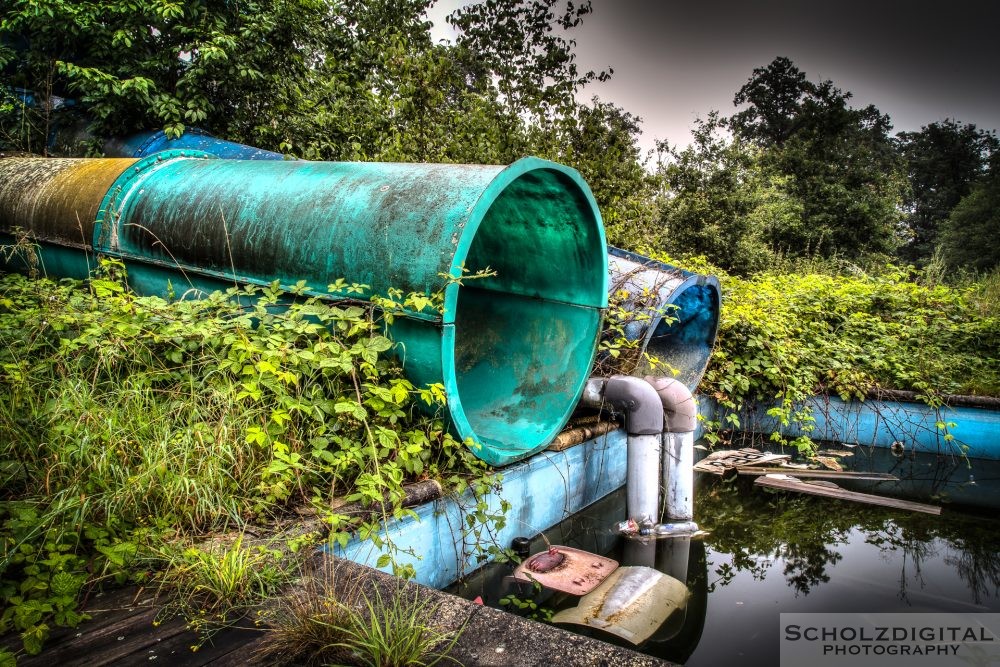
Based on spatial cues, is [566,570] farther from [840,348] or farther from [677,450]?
[840,348]

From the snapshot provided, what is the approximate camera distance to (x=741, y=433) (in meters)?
6.90

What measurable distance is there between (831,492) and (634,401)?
243cm

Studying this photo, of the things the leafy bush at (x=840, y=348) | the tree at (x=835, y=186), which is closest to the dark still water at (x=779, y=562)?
the leafy bush at (x=840, y=348)

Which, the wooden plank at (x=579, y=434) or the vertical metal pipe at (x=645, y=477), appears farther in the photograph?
the vertical metal pipe at (x=645, y=477)

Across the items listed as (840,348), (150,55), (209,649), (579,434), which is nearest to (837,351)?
(840,348)

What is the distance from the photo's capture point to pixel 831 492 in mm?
5230

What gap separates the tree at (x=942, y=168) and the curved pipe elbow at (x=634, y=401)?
35043 mm

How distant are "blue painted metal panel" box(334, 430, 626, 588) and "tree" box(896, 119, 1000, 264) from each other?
35.1 m

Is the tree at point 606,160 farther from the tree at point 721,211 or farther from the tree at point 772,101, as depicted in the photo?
the tree at point 772,101

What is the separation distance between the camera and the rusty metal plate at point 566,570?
3.34m

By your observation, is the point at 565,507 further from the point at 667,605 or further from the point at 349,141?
the point at 349,141

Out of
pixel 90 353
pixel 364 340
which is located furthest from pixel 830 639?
pixel 90 353

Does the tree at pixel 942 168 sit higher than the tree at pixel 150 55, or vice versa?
the tree at pixel 942 168

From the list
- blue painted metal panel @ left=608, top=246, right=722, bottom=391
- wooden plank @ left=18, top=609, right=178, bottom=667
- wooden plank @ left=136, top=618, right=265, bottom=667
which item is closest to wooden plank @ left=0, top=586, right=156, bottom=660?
wooden plank @ left=18, top=609, right=178, bottom=667
